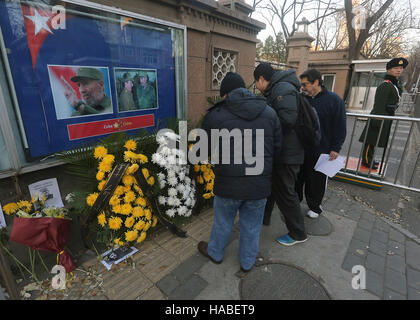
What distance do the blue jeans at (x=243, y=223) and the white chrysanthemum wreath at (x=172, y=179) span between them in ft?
2.50

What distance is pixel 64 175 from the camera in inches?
109

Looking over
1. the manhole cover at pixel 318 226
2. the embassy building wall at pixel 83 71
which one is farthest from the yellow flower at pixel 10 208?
the manhole cover at pixel 318 226

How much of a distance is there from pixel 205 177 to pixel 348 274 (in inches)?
81.9

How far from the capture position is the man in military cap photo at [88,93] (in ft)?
8.43

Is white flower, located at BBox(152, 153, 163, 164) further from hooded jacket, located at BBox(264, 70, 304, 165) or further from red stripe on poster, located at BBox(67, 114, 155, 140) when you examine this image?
hooded jacket, located at BBox(264, 70, 304, 165)

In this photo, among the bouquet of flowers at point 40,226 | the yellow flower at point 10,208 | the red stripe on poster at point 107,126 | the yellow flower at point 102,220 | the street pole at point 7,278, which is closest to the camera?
the street pole at point 7,278

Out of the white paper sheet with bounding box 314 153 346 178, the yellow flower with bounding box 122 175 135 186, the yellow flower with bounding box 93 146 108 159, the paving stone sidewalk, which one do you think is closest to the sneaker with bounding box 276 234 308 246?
the paving stone sidewalk

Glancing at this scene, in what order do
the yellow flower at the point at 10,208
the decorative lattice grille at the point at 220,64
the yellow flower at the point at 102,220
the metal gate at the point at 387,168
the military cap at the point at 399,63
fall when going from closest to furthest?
1. the yellow flower at the point at 10,208
2. the yellow flower at the point at 102,220
3. the metal gate at the point at 387,168
4. the military cap at the point at 399,63
5. the decorative lattice grille at the point at 220,64

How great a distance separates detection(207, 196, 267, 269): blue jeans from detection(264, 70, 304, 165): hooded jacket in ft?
2.13

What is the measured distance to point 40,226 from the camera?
221 cm

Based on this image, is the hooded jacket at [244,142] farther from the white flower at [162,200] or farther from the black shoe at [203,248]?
the white flower at [162,200]

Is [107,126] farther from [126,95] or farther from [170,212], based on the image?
[170,212]
